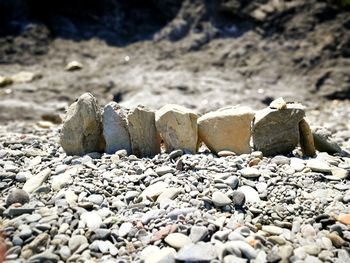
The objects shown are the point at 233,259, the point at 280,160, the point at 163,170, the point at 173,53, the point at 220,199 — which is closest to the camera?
the point at 233,259

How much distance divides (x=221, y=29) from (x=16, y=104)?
8268mm

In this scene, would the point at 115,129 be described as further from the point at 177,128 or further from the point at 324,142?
the point at 324,142

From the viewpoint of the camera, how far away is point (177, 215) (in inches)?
130

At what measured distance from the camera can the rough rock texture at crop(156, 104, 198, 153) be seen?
15.2 feet

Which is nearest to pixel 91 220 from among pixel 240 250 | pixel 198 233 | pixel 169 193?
pixel 169 193

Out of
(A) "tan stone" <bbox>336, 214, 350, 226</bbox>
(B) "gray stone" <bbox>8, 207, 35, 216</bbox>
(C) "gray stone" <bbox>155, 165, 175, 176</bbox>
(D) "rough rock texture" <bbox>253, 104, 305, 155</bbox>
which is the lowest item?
(A) "tan stone" <bbox>336, 214, 350, 226</bbox>

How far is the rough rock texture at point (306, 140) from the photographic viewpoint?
4730mm

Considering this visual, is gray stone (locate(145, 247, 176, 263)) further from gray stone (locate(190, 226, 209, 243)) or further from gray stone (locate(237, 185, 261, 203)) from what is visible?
gray stone (locate(237, 185, 261, 203))

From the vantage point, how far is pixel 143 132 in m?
4.79

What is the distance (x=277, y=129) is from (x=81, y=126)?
7.89 feet

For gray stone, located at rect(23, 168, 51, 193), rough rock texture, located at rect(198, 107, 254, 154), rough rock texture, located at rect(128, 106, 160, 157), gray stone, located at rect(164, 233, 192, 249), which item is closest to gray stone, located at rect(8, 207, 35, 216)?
gray stone, located at rect(23, 168, 51, 193)

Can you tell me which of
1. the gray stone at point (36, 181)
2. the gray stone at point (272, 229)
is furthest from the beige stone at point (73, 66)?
the gray stone at point (272, 229)

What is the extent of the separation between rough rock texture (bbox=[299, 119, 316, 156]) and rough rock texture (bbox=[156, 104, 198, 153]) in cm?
132

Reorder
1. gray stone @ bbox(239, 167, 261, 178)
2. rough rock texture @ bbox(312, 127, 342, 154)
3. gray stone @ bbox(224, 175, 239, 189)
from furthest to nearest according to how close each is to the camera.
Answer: rough rock texture @ bbox(312, 127, 342, 154), gray stone @ bbox(239, 167, 261, 178), gray stone @ bbox(224, 175, 239, 189)
